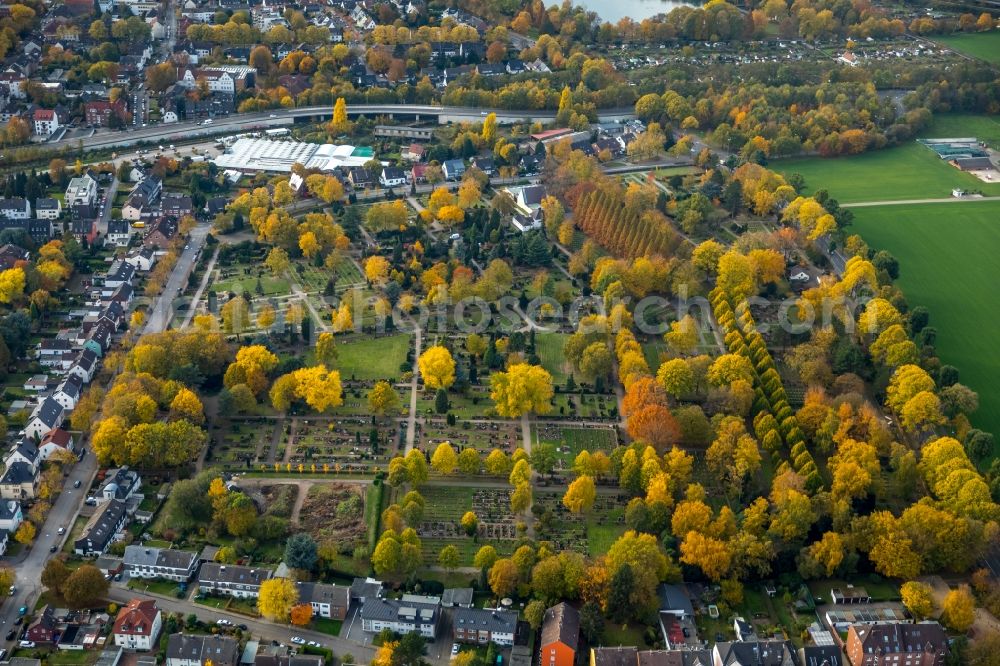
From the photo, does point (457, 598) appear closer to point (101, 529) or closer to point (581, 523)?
point (581, 523)

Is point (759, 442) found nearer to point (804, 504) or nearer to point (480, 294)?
point (804, 504)

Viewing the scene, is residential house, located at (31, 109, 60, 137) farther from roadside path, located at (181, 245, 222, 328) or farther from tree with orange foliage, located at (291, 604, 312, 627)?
tree with orange foliage, located at (291, 604, 312, 627)

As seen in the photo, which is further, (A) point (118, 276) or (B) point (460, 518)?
(A) point (118, 276)

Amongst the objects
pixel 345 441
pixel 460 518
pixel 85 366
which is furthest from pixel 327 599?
pixel 85 366

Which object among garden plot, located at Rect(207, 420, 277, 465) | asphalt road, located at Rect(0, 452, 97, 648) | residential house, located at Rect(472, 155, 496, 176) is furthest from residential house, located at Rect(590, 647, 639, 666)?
residential house, located at Rect(472, 155, 496, 176)

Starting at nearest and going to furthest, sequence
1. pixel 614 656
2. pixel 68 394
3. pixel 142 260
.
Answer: pixel 614 656
pixel 68 394
pixel 142 260

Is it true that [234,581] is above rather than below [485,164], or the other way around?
below

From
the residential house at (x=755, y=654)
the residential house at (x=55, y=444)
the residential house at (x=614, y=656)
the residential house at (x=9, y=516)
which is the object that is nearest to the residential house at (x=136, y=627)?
the residential house at (x=9, y=516)
